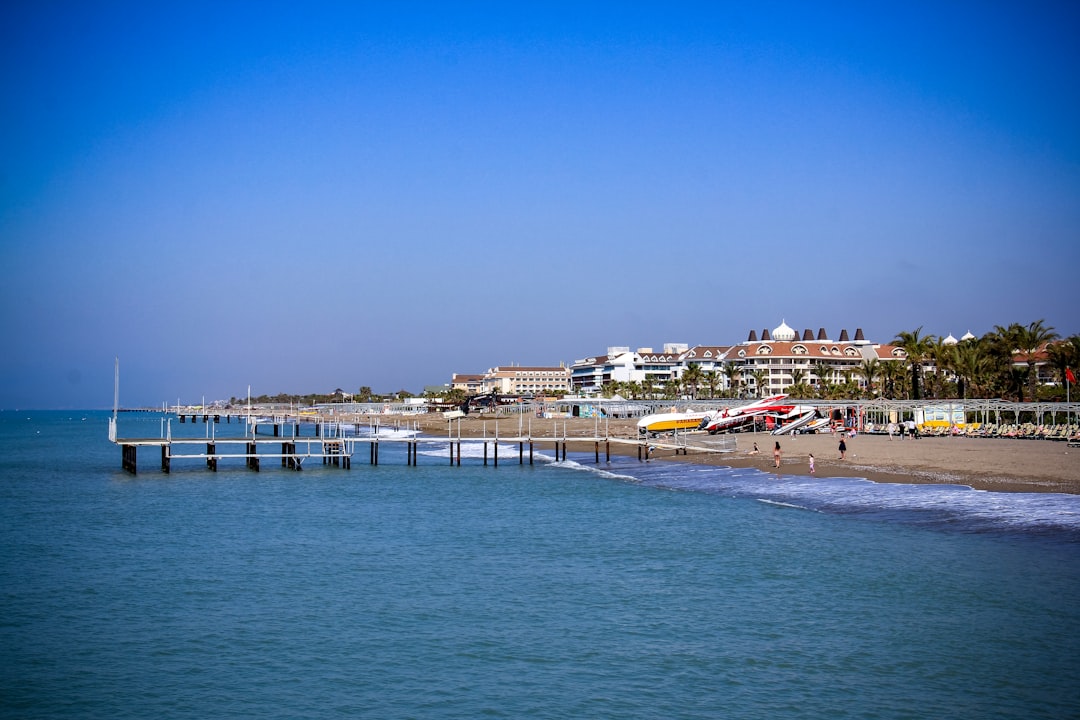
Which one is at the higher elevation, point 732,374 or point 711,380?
point 732,374

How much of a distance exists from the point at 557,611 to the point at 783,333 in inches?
6119

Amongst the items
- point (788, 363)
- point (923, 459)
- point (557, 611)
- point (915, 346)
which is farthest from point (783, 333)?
point (557, 611)

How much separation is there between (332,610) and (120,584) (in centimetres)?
649

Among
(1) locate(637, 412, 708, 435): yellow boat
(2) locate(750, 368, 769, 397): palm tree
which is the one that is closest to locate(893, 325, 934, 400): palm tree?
(1) locate(637, 412, 708, 435): yellow boat

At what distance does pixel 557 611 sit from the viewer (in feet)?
62.4

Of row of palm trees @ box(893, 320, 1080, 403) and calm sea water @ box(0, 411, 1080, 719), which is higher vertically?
row of palm trees @ box(893, 320, 1080, 403)

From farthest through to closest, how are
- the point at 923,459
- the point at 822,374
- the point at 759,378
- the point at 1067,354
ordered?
the point at 759,378, the point at 822,374, the point at 1067,354, the point at 923,459

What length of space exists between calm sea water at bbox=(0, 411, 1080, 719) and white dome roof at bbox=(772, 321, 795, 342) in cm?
13522

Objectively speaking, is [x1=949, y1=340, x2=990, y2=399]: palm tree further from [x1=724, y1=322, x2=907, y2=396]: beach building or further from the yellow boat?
[x1=724, y1=322, x2=907, y2=396]: beach building

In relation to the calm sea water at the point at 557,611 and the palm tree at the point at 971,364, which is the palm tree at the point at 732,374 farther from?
the calm sea water at the point at 557,611

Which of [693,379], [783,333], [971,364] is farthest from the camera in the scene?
[783,333]

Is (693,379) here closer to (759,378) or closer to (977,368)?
(759,378)

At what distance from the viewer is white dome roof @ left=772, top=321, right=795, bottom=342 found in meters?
167

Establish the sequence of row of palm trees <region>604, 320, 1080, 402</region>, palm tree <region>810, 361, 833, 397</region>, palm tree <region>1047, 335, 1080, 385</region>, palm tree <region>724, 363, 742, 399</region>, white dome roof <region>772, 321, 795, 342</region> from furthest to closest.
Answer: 1. white dome roof <region>772, 321, 795, 342</region>
2. palm tree <region>724, 363, 742, 399</region>
3. palm tree <region>810, 361, 833, 397</region>
4. row of palm trees <region>604, 320, 1080, 402</region>
5. palm tree <region>1047, 335, 1080, 385</region>
